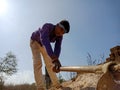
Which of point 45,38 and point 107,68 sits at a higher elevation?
point 45,38

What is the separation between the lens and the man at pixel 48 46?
5136 mm

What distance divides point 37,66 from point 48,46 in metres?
1.33

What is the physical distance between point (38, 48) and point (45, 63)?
0.32 meters

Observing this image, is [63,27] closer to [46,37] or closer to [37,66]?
[46,37]

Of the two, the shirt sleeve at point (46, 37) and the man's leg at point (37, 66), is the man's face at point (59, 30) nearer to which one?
the shirt sleeve at point (46, 37)

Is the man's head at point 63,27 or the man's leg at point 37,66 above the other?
the man's head at point 63,27

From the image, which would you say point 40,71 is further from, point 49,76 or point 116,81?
point 116,81

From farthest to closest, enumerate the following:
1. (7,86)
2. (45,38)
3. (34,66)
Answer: (7,86), (34,66), (45,38)

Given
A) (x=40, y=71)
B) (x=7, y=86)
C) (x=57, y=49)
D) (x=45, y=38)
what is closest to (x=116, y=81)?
(x=45, y=38)

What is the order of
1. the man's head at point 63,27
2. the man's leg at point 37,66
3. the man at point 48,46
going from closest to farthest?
the man at point 48,46 < the man's head at point 63,27 < the man's leg at point 37,66

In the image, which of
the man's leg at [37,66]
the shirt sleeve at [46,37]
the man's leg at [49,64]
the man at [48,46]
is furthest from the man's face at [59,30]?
the man's leg at [37,66]

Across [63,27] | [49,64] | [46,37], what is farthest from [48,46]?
[49,64]

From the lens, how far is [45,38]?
539cm

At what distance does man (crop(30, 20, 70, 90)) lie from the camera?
5136 mm
